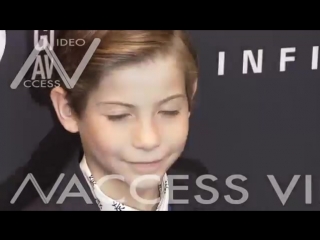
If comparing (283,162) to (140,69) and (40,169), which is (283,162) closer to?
(140,69)

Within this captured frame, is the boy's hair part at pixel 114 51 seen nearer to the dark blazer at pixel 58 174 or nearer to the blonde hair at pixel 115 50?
the blonde hair at pixel 115 50

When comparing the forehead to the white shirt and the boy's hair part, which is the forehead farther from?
the white shirt

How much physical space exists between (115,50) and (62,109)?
10.8 inches

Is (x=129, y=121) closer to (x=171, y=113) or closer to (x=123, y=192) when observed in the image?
(x=171, y=113)

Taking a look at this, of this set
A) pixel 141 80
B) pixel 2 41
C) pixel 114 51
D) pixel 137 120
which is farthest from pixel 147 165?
pixel 2 41

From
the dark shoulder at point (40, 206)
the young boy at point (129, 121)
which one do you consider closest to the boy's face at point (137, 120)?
the young boy at point (129, 121)

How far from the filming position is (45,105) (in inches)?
65.6

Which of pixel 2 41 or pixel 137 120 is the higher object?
pixel 2 41

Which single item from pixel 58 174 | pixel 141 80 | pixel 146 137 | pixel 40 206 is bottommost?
pixel 40 206

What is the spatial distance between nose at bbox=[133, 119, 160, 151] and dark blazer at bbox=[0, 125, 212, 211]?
117mm

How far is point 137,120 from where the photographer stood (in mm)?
1640

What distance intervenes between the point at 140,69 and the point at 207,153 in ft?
1.24

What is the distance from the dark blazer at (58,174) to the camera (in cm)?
169
